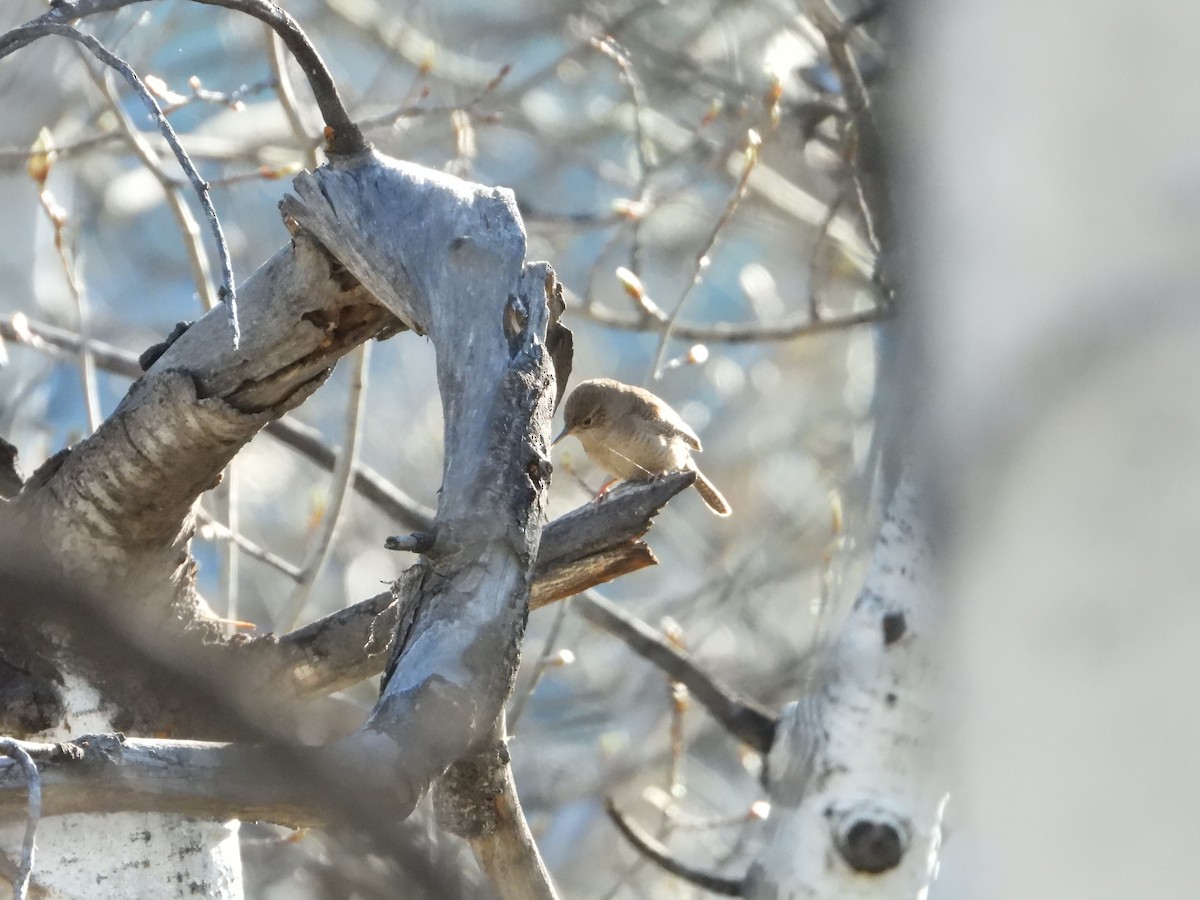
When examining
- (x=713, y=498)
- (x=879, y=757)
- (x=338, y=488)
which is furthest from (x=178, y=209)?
(x=879, y=757)

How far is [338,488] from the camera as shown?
2.88 meters

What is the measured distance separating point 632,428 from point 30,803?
258cm

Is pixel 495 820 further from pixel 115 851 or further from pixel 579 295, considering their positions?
pixel 579 295

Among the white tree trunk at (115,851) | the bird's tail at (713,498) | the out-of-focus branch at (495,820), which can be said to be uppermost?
the bird's tail at (713,498)

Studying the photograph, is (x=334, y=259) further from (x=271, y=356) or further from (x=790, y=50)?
(x=790, y=50)

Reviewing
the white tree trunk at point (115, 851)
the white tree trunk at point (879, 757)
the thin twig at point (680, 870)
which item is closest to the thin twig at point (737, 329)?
the white tree trunk at point (879, 757)

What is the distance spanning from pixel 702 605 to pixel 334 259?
4578mm

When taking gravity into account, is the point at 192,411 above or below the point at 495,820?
above

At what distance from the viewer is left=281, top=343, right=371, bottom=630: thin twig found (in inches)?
113

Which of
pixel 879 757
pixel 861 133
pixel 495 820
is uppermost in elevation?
pixel 861 133

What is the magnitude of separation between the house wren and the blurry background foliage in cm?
132

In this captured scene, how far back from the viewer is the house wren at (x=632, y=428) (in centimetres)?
331

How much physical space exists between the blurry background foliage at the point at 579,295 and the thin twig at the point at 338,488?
1.83 metres

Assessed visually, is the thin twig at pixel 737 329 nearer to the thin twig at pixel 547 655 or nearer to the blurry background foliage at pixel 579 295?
the thin twig at pixel 547 655
